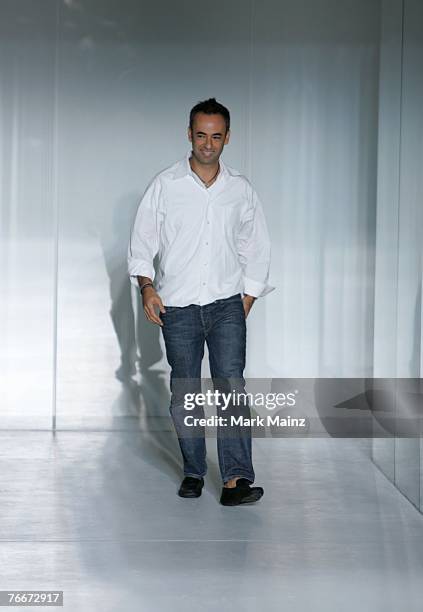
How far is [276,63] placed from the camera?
5.78m

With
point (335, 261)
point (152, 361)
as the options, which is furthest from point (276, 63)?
point (152, 361)

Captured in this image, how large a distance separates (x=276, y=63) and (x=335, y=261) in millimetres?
1042

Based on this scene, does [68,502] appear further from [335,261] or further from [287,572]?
[335,261]

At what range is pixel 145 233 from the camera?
4.12 meters

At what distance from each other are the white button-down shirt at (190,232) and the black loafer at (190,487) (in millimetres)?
648

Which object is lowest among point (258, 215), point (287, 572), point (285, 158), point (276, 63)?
point (287, 572)

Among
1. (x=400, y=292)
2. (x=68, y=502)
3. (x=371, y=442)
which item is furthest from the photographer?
(x=371, y=442)

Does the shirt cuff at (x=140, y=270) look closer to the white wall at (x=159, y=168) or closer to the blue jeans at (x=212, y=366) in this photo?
the blue jeans at (x=212, y=366)

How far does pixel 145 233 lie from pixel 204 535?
44.4 inches

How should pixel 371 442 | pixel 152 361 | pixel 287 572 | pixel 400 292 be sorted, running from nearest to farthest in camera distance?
pixel 287 572, pixel 400 292, pixel 371 442, pixel 152 361

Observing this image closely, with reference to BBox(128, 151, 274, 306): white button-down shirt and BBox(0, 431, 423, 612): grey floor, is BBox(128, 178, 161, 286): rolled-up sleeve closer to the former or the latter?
BBox(128, 151, 274, 306): white button-down shirt

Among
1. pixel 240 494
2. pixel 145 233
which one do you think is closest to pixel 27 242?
pixel 145 233

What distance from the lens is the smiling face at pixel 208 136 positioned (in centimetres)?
399

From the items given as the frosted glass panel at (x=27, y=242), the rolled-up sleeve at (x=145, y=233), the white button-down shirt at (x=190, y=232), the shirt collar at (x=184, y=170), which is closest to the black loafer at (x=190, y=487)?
the white button-down shirt at (x=190, y=232)
